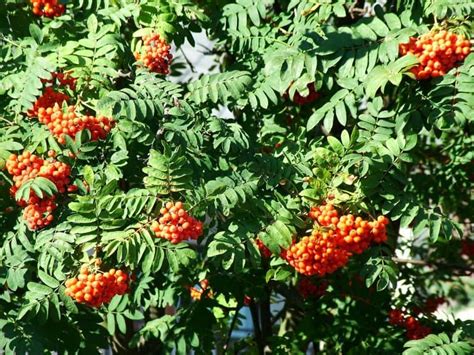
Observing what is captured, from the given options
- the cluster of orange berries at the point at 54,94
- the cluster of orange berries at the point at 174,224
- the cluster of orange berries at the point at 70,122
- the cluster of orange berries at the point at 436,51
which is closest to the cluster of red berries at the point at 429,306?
the cluster of orange berries at the point at 436,51

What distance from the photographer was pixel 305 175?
12.1ft

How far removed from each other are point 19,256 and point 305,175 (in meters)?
1.27

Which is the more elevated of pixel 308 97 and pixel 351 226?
pixel 308 97

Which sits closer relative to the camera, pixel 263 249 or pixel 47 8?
pixel 263 249

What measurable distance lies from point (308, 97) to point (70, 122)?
1329 mm

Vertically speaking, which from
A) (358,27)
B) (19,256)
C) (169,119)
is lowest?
(19,256)

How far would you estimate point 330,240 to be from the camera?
3.36 m

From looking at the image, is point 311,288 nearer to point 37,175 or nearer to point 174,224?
point 174,224

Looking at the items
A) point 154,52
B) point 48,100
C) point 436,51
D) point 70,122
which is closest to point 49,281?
point 70,122

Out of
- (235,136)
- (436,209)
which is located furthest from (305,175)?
(436,209)

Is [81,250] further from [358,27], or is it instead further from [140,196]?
[358,27]

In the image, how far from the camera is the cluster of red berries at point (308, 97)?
166 inches

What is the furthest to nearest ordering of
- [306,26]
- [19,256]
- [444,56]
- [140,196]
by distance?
1. [306,26]
2. [19,256]
3. [444,56]
4. [140,196]

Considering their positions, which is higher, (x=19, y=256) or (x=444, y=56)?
(x=444, y=56)
